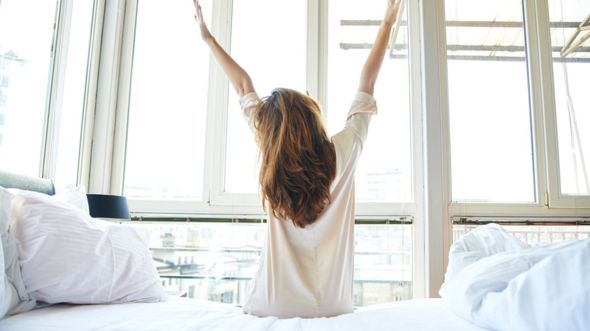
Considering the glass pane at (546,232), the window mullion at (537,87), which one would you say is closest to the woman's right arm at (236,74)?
the glass pane at (546,232)

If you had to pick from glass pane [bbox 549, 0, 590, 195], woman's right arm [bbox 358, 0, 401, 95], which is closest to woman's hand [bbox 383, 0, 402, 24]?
woman's right arm [bbox 358, 0, 401, 95]

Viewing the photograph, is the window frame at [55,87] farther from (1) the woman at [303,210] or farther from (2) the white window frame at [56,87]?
(1) the woman at [303,210]

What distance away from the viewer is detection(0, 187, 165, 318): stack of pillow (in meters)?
1.13

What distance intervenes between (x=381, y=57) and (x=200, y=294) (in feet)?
5.88

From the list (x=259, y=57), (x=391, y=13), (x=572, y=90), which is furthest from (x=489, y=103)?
(x=259, y=57)

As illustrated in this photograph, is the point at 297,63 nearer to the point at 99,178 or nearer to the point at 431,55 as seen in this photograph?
the point at 431,55

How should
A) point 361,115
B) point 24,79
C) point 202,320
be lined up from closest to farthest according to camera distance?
point 202,320, point 361,115, point 24,79

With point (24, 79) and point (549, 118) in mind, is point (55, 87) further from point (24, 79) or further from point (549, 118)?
point (549, 118)

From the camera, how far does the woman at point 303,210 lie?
3.84 ft

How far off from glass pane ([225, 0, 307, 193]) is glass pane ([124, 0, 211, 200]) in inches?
8.1

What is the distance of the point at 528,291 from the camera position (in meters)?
0.82

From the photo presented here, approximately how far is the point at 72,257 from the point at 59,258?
1.4 inches

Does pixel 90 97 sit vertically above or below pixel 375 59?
above

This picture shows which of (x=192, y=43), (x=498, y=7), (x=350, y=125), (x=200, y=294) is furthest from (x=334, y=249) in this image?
(x=498, y=7)
